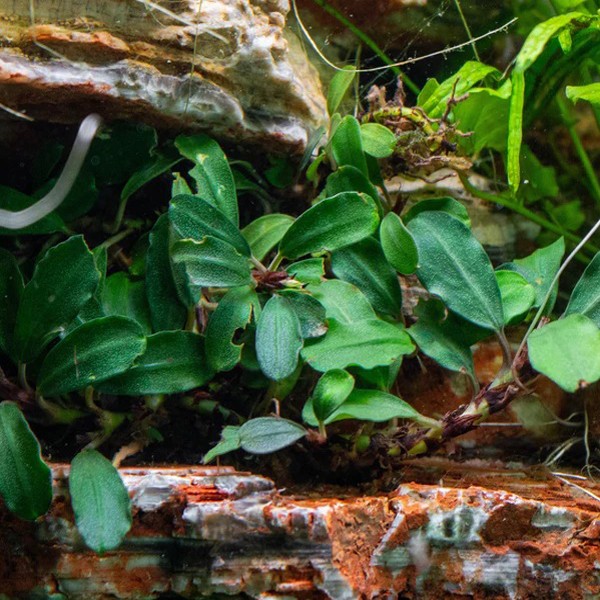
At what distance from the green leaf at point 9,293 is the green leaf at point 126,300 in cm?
15

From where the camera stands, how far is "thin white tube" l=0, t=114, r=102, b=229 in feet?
4.17

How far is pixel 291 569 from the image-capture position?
1028 millimetres

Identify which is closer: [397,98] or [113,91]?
[113,91]

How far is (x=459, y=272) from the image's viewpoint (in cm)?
128

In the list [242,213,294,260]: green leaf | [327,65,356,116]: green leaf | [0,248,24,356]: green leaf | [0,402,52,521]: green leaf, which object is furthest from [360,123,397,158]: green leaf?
[0,402,52,521]: green leaf

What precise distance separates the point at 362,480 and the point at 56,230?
768mm

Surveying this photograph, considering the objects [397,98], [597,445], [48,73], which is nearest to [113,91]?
[48,73]

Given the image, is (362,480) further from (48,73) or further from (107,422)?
(48,73)

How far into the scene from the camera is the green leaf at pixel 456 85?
1.53 m

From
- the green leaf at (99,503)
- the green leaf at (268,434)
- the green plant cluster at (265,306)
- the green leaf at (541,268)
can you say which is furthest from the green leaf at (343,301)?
the green leaf at (99,503)

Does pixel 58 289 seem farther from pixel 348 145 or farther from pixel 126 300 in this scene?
pixel 348 145

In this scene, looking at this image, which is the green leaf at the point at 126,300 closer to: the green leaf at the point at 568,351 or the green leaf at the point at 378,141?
the green leaf at the point at 378,141

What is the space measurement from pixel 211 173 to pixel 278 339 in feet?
1.21

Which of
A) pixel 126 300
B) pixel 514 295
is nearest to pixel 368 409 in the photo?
pixel 514 295
